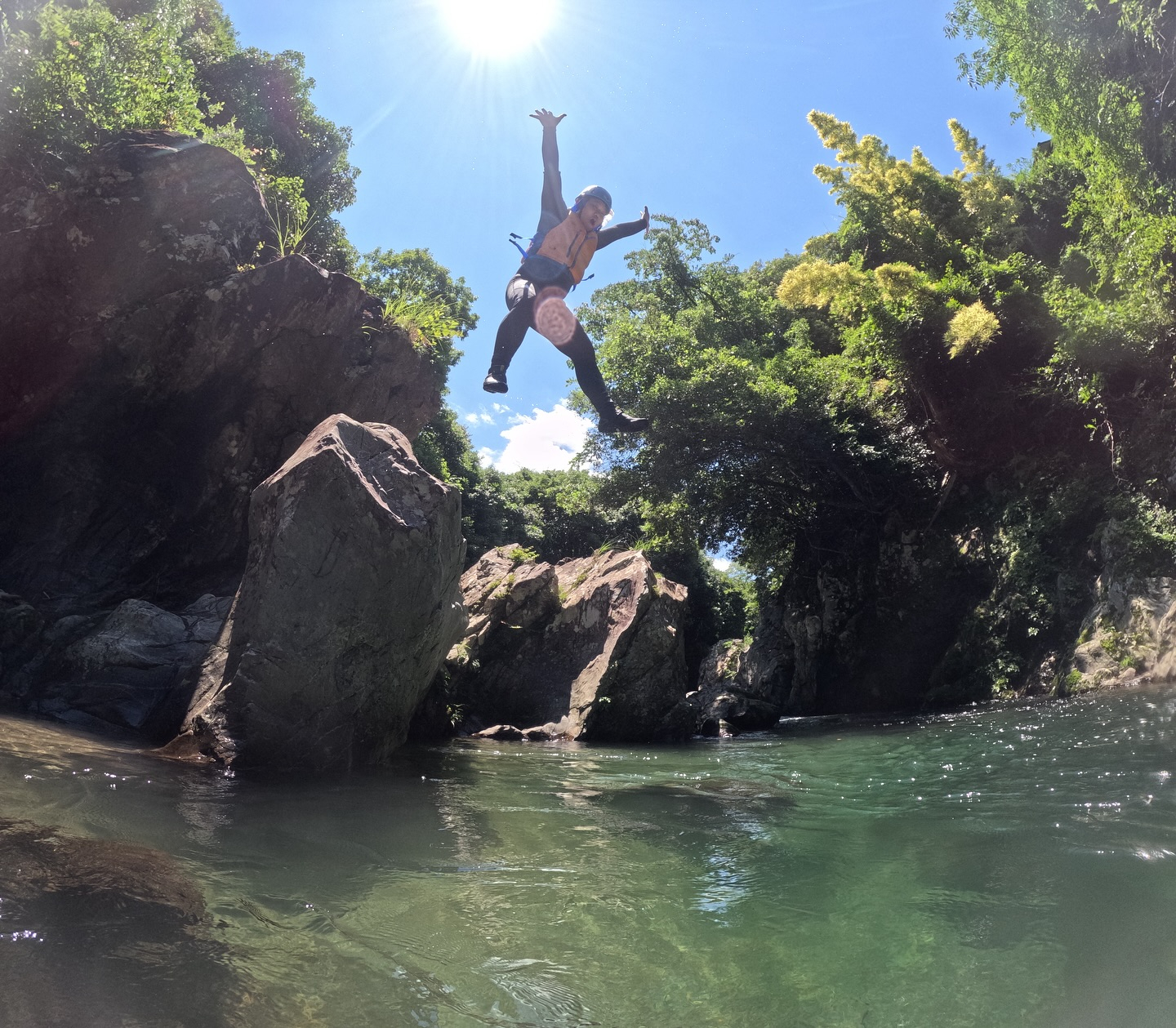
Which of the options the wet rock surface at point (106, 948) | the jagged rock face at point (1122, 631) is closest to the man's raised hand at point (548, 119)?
the wet rock surface at point (106, 948)

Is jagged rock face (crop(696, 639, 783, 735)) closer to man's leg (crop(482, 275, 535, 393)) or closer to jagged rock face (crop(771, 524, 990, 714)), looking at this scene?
jagged rock face (crop(771, 524, 990, 714))

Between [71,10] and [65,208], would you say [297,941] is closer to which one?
[65,208]

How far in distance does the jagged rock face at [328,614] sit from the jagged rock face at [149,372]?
2.89 m

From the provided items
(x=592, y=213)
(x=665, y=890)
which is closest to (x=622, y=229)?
(x=592, y=213)

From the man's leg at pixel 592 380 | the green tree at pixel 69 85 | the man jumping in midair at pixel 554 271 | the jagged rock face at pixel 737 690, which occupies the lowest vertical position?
the jagged rock face at pixel 737 690

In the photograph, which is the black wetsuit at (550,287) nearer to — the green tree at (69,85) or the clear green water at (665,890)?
the clear green water at (665,890)

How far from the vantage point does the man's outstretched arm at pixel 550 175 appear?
5.82m

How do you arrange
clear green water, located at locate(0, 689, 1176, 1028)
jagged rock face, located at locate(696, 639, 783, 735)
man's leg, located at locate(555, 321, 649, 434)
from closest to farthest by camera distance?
1. clear green water, located at locate(0, 689, 1176, 1028)
2. man's leg, located at locate(555, 321, 649, 434)
3. jagged rock face, located at locate(696, 639, 783, 735)

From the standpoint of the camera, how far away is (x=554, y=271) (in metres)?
5.57

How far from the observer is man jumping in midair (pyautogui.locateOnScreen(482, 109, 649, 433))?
18.3 ft

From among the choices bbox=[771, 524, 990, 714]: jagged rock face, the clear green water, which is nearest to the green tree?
the clear green water

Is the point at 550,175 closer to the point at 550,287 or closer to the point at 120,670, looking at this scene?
the point at 550,287

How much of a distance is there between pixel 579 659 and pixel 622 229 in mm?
6167

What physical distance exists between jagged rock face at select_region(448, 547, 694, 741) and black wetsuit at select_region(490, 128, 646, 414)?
471 centimetres
